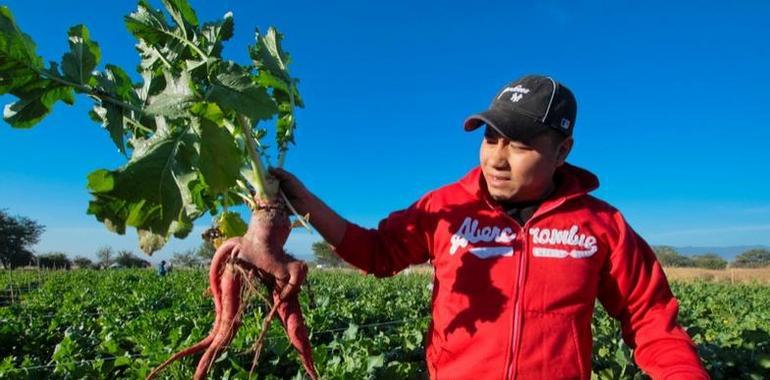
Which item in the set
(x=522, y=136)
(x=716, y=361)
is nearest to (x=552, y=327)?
(x=522, y=136)

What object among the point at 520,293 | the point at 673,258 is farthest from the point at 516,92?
the point at 673,258

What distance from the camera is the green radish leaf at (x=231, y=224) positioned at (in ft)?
8.59

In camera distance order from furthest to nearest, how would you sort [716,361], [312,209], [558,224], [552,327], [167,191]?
[716,361] < [312,209] < [558,224] < [552,327] < [167,191]

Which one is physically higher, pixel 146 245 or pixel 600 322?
pixel 146 245

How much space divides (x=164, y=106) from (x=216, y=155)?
0.74 ft

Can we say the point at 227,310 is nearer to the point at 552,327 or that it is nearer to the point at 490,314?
the point at 490,314

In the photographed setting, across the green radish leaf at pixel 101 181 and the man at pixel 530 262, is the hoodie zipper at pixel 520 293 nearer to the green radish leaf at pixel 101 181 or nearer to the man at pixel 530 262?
the man at pixel 530 262

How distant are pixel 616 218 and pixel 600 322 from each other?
16.1 ft

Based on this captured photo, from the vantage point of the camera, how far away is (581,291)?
7.06ft

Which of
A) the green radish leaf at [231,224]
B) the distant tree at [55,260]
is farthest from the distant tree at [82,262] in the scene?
the green radish leaf at [231,224]

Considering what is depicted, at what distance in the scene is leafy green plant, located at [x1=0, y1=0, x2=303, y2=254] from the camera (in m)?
1.88

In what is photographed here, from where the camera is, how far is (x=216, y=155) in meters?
1.94

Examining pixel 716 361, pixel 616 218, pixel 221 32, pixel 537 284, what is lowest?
pixel 716 361

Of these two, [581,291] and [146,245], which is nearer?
[581,291]
